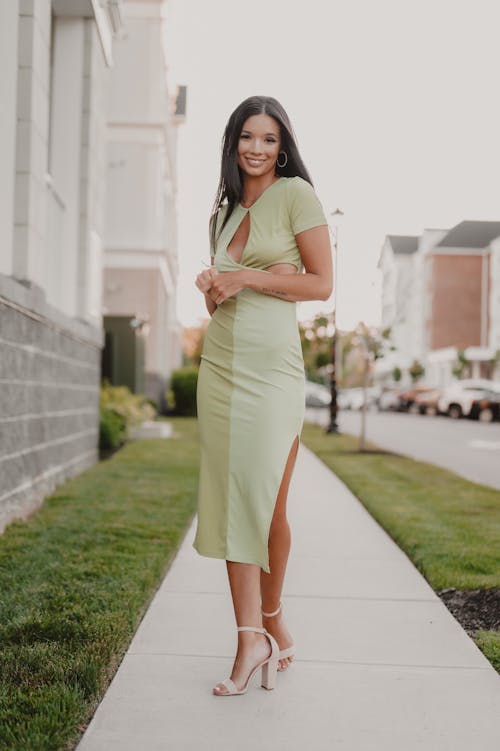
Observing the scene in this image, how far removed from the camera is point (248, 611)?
322cm

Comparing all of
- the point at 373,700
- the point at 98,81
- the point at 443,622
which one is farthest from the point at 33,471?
the point at 98,81

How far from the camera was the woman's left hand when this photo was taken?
3.20m

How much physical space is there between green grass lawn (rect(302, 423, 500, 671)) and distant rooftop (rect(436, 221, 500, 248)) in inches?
1332

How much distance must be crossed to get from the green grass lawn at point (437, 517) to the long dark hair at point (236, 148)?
83.0 inches

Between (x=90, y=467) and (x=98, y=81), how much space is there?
4.54 meters

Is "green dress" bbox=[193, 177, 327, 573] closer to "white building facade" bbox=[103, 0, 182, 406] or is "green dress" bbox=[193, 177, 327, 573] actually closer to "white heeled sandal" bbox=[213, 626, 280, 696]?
"white heeled sandal" bbox=[213, 626, 280, 696]

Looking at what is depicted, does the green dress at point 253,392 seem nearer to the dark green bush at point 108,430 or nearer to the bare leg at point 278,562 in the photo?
the bare leg at point 278,562

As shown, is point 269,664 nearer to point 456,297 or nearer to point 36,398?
point 36,398

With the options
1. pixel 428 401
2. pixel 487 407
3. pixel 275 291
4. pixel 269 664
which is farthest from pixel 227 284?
pixel 428 401

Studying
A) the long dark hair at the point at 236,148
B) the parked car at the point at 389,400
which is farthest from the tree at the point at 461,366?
the long dark hair at the point at 236,148

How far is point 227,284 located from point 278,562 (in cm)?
108

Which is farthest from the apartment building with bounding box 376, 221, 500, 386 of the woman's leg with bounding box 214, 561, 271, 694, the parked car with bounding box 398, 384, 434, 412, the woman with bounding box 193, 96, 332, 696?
the woman's leg with bounding box 214, 561, 271, 694

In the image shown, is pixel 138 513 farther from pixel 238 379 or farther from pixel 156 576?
pixel 238 379

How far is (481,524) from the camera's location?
23.0 feet
